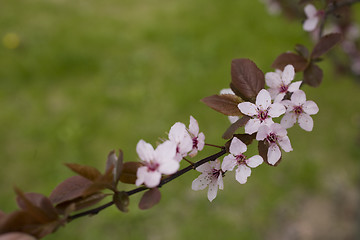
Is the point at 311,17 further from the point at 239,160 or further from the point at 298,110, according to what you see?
the point at 239,160

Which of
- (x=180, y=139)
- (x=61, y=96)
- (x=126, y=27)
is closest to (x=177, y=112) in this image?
(x=61, y=96)

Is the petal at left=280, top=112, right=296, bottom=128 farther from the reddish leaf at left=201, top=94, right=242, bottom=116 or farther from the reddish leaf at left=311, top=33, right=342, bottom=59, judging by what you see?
the reddish leaf at left=311, top=33, right=342, bottom=59

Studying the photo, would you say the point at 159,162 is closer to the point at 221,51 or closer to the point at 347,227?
the point at 347,227

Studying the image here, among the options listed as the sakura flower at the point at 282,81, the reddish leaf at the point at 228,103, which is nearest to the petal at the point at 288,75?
the sakura flower at the point at 282,81

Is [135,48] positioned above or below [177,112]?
above

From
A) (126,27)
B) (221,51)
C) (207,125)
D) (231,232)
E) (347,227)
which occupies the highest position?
(126,27)

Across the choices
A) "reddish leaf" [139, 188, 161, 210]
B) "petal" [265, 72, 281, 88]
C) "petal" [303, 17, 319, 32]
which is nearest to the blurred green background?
"petal" [303, 17, 319, 32]
